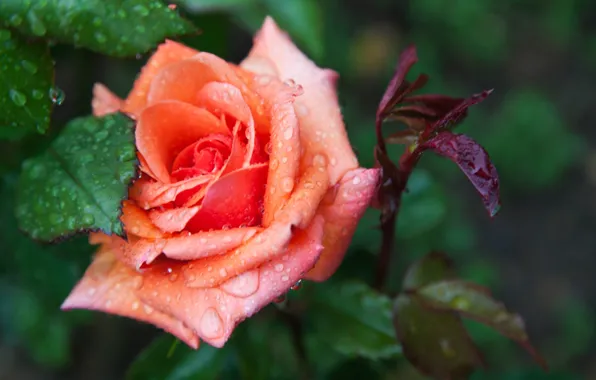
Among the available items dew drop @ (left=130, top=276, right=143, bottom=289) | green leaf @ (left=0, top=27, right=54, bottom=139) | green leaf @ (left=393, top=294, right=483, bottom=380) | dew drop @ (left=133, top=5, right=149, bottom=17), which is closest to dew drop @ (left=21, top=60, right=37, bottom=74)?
green leaf @ (left=0, top=27, right=54, bottom=139)

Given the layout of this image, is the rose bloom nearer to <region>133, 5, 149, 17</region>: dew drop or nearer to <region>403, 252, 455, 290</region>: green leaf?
<region>133, 5, 149, 17</region>: dew drop

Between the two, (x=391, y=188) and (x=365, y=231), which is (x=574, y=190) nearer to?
(x=365, y=231)

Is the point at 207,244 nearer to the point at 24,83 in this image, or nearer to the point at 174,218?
the point at 174,218

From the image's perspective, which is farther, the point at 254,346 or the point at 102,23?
the point at 254,346

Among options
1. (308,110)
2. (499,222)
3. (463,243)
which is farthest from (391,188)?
(499,222)

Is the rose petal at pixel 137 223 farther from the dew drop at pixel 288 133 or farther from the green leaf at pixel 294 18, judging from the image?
the green leaf at pixel 294 18

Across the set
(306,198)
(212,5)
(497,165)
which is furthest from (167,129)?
(497,165)

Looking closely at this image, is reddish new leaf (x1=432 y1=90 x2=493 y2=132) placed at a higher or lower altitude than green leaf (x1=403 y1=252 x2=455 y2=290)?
higher
